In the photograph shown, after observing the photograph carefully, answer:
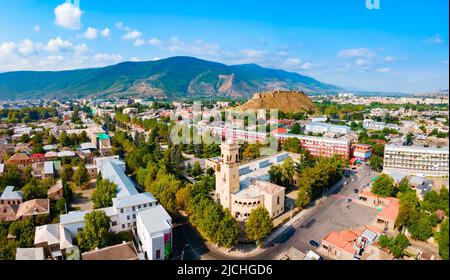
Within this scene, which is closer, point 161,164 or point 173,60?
point 161,164

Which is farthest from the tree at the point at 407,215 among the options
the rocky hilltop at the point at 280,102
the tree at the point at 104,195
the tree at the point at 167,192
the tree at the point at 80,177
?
the rocky hilltop at the point at 280,102

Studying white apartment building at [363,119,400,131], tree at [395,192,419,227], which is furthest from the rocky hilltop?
tree at [395,192,419,227]

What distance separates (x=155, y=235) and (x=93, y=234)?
2608 millimetres

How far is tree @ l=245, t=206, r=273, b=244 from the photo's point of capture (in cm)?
1160

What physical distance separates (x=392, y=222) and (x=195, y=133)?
2141 centimetres

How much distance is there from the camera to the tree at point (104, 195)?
46.4ft

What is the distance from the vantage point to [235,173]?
14336 mm

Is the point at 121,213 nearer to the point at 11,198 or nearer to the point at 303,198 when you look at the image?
the point at 11,198

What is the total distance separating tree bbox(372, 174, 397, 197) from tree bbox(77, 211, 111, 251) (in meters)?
15.1

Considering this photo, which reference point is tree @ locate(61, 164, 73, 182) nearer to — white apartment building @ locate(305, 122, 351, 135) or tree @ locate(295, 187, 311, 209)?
tree @ locate(295, 187, 311, 209)

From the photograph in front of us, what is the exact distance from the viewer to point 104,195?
14234mm

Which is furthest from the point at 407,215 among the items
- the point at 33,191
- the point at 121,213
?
the point at 33,191

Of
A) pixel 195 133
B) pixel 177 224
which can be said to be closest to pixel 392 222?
pixel 177 224
